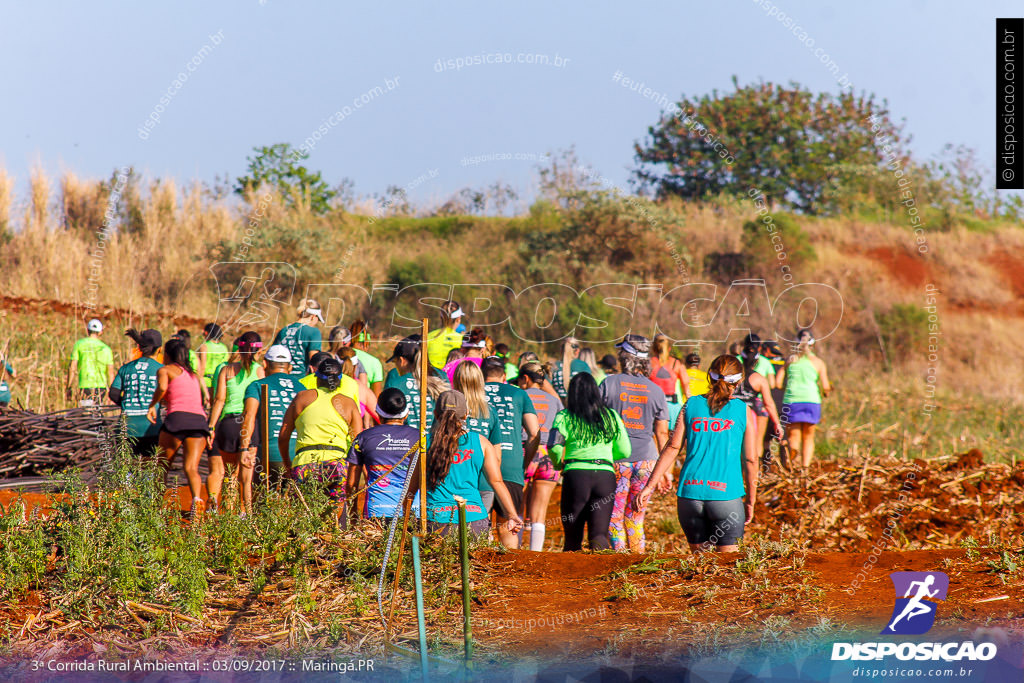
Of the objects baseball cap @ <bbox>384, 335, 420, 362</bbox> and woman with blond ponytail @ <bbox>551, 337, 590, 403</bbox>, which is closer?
baseball cap @ <bbox>384, 335, 420, 362</bbox>

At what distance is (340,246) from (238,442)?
56.3ft

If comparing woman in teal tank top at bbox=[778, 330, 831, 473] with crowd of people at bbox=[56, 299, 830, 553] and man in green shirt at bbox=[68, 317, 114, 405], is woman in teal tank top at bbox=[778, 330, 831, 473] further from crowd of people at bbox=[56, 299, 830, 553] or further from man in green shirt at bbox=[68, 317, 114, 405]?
man in green shirt at bbox=[68, 317, 114, 405]

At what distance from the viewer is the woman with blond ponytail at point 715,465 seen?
7.22 meters

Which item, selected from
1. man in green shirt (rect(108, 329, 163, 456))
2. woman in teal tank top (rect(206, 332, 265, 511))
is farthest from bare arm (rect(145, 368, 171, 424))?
woman in teal tank top (rect(206, 332, 265, 511))

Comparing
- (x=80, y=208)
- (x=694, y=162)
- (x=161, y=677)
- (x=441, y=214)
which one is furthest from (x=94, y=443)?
(x=694, y=162)

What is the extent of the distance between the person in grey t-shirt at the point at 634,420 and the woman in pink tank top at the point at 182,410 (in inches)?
149

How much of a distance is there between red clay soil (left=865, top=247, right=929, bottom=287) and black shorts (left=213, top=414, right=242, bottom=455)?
25.2 metres

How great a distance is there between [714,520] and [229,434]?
14.9 ft

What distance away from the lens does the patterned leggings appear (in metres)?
8.32

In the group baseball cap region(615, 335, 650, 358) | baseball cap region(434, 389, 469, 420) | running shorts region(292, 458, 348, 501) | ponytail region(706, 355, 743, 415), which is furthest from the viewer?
baseball cap region(615, 335, 650, 358)

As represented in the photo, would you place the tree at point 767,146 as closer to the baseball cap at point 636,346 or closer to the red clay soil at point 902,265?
the red clay soil at point 902,265

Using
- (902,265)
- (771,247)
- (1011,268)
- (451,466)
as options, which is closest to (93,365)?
(451,466)

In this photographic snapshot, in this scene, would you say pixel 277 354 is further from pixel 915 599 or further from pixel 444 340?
pixel 915 599

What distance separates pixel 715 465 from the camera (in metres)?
7.21
